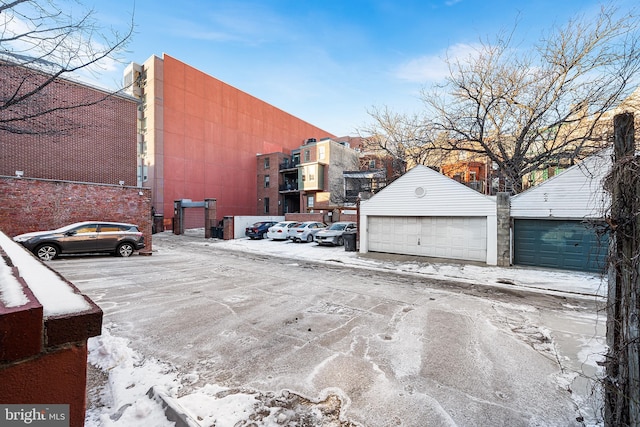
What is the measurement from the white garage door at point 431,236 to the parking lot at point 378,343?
4.41 m

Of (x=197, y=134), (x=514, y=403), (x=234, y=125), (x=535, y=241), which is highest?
(x=234, y=125)

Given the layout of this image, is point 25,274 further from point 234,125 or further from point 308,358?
point 234,125

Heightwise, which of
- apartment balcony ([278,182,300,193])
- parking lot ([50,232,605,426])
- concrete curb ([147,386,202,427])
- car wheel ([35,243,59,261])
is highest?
apartment balcony ([278,182,300,193])

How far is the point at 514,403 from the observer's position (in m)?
2.81

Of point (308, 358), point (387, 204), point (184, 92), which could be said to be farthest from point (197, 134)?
point (308, 358)

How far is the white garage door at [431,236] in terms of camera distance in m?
11.9

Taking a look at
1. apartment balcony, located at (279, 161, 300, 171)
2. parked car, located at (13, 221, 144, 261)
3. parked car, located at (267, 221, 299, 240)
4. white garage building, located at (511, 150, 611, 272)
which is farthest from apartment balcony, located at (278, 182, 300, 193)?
white garage building, located at (511, 150, 611, 272)

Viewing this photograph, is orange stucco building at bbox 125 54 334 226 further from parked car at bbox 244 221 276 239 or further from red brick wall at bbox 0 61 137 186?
parked car at bbox 244 221 276 239

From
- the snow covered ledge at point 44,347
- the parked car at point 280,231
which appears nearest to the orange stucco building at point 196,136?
the parked car at point 280,231

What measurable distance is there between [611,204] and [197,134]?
115ft

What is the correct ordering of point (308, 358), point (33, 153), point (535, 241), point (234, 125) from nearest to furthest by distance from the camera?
point (308, 358) → point (535, 241) → point (33, 153) → point (234, 125)

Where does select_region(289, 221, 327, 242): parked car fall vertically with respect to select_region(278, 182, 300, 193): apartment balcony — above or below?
below

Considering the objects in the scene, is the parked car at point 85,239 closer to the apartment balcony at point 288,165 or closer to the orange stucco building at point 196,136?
the orange stucco building at point 196,136

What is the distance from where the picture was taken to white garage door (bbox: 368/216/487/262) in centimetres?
1194
